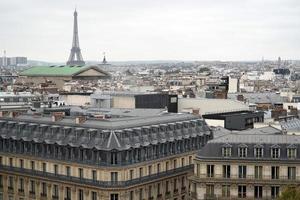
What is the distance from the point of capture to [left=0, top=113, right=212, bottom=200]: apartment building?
248 ft

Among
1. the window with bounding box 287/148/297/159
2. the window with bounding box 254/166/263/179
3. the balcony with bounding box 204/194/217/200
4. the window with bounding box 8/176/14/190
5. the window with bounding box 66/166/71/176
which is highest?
the window with bounding box 287/148/297/159

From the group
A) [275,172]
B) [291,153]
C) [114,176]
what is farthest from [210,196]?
[114,176]

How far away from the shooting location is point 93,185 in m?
76.0

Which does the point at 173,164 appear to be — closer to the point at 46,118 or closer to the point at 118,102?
the point at 46,118

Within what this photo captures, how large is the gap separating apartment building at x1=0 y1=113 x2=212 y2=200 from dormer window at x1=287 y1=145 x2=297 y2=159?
16476mm

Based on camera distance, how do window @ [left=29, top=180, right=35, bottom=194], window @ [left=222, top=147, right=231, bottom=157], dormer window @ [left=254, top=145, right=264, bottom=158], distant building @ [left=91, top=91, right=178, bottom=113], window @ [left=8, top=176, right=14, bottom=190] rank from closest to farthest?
1. dormer window @ [left=254, top=145, right=264, bottom=158]
2. window @ [left=222, top=147, right=231, bottom=157]
3. window @ [left=29, top=180, right=35, bottom=194]
4. window @ [left=8, top=176, right=14, bottom=190]
5. distant building @ [left=91, top=91, right=178, bottom=113]

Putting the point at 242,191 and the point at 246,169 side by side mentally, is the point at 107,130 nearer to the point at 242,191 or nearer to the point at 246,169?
the point at 246,169

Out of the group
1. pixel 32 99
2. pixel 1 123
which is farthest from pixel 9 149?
pixel 32 99

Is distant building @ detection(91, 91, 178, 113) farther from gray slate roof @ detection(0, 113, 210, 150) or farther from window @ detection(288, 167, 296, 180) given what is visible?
window @ detection(288, 167, 296, 180)

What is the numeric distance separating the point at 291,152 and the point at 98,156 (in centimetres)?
2088

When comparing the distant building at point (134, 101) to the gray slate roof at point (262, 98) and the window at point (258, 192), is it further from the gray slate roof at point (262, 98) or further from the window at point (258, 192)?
the window at point (258, 192)

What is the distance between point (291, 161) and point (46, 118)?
3266 cm

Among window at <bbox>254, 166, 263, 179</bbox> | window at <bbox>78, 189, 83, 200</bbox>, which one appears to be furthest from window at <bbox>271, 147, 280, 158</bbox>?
window at <bbox>78, 189, 83, 200</bbox>

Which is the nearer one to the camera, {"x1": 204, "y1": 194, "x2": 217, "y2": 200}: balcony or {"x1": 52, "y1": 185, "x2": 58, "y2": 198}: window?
{"x1": 204, "y1": 194, "x2": 217, "y2": 200}: balcony
